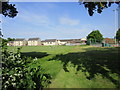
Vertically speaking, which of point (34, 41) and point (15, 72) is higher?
point (34, 41)

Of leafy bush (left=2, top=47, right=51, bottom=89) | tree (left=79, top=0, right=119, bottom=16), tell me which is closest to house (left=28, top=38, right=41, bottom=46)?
tree (left=79, top=0, right=119, bottom=16)

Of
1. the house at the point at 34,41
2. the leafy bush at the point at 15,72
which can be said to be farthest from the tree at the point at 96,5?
the house at the point at 34,41

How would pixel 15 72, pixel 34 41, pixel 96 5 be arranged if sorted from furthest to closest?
1. pixel 34 41
2. pixel 96 5
3. pixel 15 72

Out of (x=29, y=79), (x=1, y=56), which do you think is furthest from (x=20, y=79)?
(x=1, y=56)

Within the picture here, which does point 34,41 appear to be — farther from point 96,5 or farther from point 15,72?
point 15,72

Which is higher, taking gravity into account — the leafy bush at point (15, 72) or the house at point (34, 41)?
the house at point (34, 41)

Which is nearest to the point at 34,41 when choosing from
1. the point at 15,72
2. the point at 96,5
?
the point at 96,5

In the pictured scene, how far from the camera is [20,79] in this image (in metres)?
3.21

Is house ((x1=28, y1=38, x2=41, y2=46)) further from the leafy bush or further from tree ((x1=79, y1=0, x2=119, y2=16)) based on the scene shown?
the leafy bush

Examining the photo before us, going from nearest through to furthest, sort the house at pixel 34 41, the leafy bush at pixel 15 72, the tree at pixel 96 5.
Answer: the leafy bush at pixel 15 72 → the tree at pixel 96 5 → the house at pixel 34 41

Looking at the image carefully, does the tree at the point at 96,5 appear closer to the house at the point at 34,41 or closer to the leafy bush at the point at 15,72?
the leafy bush at the point at 15,72

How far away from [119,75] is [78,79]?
A: 2.00 m

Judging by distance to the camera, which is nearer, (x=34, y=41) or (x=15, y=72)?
(x=15, y=72)

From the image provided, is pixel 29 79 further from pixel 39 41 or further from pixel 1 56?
pixel 39 41
